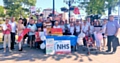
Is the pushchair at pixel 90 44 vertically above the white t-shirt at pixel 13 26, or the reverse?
the white t-shirt at pixel 13 26

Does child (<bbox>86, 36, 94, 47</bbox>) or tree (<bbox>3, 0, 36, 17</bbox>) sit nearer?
child (<bbox>86, 36, 94, 47</bbox>)

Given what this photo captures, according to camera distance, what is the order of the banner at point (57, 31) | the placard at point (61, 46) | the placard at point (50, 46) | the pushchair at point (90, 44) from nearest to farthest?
the placard at point (50, 46) → the placard at point (61, 46) → the pushchair at point (90, 44) → the banner at point (57, 31)

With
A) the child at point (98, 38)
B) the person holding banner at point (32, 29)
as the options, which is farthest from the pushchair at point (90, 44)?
the person holding banner at point (32, 29)

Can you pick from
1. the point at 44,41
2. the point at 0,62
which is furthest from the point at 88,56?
the point at 0,62

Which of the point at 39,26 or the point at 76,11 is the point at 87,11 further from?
the point at 39,26

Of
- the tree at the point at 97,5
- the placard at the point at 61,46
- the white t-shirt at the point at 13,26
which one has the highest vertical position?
the tree at the point at 97,5

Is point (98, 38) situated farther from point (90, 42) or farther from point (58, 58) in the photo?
point (58, 58)

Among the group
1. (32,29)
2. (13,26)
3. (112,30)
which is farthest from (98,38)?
(13,26)

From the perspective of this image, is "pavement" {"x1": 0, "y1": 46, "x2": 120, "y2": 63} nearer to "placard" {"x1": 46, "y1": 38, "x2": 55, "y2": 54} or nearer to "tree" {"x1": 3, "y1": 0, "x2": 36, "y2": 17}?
"placard" {"x1": 46, "y1": 38, "x2": 55, "y2": 54}

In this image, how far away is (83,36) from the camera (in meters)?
10.4

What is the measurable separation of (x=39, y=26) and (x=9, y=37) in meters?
1.79

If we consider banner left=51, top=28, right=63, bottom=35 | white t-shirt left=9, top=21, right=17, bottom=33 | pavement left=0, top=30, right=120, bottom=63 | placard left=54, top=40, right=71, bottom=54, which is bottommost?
pavement left=0, top=30, right=120, bottom=63

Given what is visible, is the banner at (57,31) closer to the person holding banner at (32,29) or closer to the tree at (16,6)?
the person holding banner at (32,29)

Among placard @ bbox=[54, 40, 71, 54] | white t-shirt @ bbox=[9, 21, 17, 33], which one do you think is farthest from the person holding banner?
placard @ bbox=[54, 40, 71, 54]
